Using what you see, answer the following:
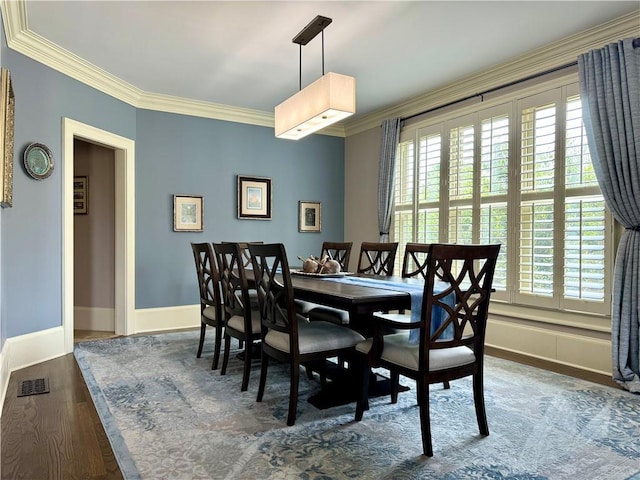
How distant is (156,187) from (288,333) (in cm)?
328

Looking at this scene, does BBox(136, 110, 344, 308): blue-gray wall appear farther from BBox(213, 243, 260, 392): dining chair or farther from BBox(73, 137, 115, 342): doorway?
BBox(213, 243, 260, 392): dining chair

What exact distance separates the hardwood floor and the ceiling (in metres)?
2.69

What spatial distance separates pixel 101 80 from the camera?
14.1 feet

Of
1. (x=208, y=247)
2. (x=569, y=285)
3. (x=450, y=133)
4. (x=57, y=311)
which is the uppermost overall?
(x=450, y=133)

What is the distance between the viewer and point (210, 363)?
357 centimetres

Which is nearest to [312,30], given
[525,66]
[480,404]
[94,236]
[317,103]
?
[317,103]

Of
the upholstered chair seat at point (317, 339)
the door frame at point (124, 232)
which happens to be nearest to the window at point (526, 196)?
the upholstered chair seat at point (317, 339)

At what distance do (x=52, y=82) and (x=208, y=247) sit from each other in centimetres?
212

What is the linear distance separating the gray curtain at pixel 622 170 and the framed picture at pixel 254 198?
145 inches

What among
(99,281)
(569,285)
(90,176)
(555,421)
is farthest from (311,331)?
(90,176)

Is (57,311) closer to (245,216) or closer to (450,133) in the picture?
(245,216)

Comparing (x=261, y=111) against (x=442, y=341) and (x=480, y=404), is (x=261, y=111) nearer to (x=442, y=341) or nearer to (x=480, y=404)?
(x=442, y=341)

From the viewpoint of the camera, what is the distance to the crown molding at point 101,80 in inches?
126

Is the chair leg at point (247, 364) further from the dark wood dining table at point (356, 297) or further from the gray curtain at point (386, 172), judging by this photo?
the gray curtain at point (386, 172)
